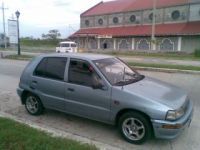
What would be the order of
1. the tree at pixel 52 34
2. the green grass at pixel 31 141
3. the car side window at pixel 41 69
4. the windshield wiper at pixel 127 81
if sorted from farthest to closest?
1. the tree at pixel 52 34
2. the car side window at pixel 41 69
3. the windshield wiper at pixel 127 81
4. the green grass at pixel 31 141

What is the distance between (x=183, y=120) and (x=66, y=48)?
2930cm

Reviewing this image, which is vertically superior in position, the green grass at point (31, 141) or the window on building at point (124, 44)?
the window on building at point (124, 44)

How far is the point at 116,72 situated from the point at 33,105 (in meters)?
2.36

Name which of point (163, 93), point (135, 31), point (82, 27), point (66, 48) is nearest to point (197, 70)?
point (163, 93)

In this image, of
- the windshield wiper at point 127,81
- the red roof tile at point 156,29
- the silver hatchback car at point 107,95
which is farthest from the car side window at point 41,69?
the red roof tile at point 156,29

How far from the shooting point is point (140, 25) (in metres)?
45.6

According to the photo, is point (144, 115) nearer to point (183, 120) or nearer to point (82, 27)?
point (183, 120)

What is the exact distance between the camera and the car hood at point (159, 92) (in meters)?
4.36

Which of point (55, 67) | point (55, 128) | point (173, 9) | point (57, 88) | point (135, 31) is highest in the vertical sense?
point (173, 9)

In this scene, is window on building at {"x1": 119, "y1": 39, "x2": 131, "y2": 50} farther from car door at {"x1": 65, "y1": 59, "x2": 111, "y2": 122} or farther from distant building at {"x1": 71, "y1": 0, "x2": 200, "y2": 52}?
car door at {"x1": 65, "y1": 59, "x2": 111, "y2": 122}

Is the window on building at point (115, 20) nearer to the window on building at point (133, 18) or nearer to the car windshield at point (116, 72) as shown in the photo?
the window on building at point (133, 18)

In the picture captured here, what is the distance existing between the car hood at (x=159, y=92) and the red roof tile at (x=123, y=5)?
39617 millimetres

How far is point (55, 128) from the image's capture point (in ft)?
17.3

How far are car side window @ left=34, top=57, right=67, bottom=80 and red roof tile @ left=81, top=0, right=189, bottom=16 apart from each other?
Answer: 130 ft
